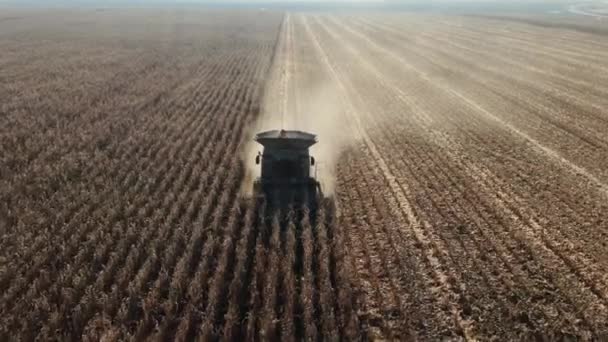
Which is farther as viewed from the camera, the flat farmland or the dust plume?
the dust plume

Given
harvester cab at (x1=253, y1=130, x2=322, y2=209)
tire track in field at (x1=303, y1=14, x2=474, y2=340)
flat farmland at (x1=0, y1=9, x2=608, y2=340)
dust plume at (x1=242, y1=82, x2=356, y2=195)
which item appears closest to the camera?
flat farmland at (x1=0, y1=9, x2=608, y2=340)

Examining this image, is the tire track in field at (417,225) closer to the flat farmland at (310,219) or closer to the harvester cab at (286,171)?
the flat farmland at (310,219)

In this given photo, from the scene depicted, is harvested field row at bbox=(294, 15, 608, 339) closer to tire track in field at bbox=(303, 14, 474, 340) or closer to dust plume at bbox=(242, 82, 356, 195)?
tire track in field at bbox=(303, 14, 474, 340)

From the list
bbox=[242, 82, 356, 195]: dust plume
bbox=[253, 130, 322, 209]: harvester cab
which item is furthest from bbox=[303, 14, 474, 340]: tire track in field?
bbox=[253, 130, 322, 209]: harvester cab

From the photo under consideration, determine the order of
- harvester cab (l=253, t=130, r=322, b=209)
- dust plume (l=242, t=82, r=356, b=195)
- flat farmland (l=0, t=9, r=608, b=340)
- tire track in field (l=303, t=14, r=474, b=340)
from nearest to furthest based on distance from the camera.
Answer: flat farmland (l=0, t=9, r=608, b=340) < tire track in field (l=303, t=14, r=474, b=340) < harvester cab (l=253, t=130, r=322, b=209) < dust plume (l=242, t=82, r=356, b=195)

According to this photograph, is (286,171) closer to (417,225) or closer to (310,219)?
(310,219)

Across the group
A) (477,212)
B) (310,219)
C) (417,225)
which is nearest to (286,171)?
(310,219)
